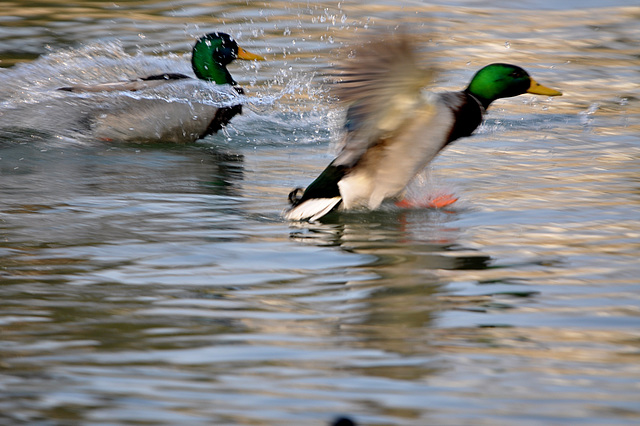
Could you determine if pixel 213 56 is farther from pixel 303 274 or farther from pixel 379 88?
pixel 303 274

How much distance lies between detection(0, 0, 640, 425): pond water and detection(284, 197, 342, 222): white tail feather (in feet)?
0.28

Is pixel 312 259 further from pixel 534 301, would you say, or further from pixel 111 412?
pixel 111 412

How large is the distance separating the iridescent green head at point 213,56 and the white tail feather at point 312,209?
114 inches

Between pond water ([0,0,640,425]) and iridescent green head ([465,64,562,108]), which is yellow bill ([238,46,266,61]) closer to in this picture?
A: pond water ([0,0,640,425])

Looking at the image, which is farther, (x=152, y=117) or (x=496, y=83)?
(x=152, y=117)

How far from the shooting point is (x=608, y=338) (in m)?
3.15

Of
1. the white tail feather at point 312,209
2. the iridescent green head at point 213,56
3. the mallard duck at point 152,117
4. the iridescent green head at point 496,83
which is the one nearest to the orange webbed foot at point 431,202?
the white tail feather at point 312,209

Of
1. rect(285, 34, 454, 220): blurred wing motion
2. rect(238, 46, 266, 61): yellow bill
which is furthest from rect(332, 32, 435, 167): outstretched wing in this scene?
rect(238, 46, 266, 61): yellow bill

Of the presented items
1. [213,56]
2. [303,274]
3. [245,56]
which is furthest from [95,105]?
[303,274]

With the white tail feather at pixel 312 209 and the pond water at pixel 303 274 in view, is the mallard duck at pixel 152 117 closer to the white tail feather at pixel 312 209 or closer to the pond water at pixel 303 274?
the pond water at pixel 303 274

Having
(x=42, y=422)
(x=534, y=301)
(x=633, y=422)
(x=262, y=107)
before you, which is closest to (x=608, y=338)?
(x=534, y=301)

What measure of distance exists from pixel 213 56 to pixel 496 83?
2.71 meters

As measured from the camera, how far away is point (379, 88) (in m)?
4.71

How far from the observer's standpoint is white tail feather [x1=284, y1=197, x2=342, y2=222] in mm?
4949
